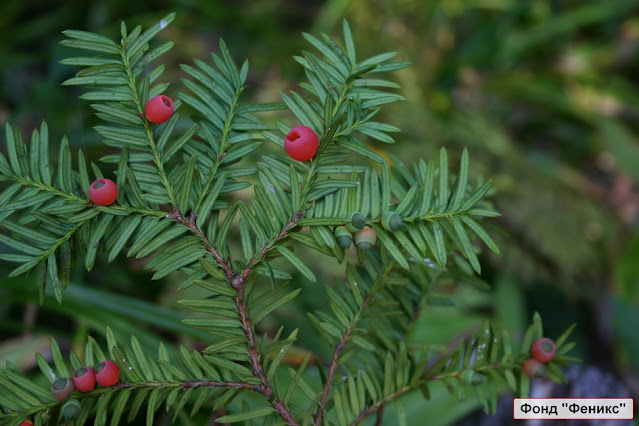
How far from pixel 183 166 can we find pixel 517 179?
1.08 metres

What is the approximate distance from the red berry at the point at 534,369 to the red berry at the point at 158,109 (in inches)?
11.8

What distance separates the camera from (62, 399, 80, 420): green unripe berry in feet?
1.07

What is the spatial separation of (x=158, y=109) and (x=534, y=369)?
0.31 meters

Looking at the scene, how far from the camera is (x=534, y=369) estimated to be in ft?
1.26

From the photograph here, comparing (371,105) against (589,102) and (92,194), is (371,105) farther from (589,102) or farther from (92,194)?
(589,102)

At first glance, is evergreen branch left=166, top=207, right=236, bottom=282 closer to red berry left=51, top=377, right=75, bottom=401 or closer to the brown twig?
the brown twig

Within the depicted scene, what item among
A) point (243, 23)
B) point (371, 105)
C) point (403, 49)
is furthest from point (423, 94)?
point (371, 105)

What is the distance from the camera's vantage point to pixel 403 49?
1383mm

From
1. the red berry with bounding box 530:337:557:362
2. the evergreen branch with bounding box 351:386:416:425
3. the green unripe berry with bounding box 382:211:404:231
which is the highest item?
the green unripe berry with bounding box 382:211:404:231

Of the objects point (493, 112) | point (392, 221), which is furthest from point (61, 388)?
point (493, 112)

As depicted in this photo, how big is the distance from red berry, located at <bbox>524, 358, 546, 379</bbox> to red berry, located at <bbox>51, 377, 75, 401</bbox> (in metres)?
0.31

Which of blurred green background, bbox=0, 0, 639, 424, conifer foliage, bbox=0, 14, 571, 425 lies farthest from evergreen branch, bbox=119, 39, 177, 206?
blurred green background, bbox=0, 0, 639, 424

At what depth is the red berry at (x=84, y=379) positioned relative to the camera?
340 mm

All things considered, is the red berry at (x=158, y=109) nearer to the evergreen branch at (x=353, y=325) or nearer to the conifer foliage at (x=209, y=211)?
the conifer foliage at (x=209, y=211)
